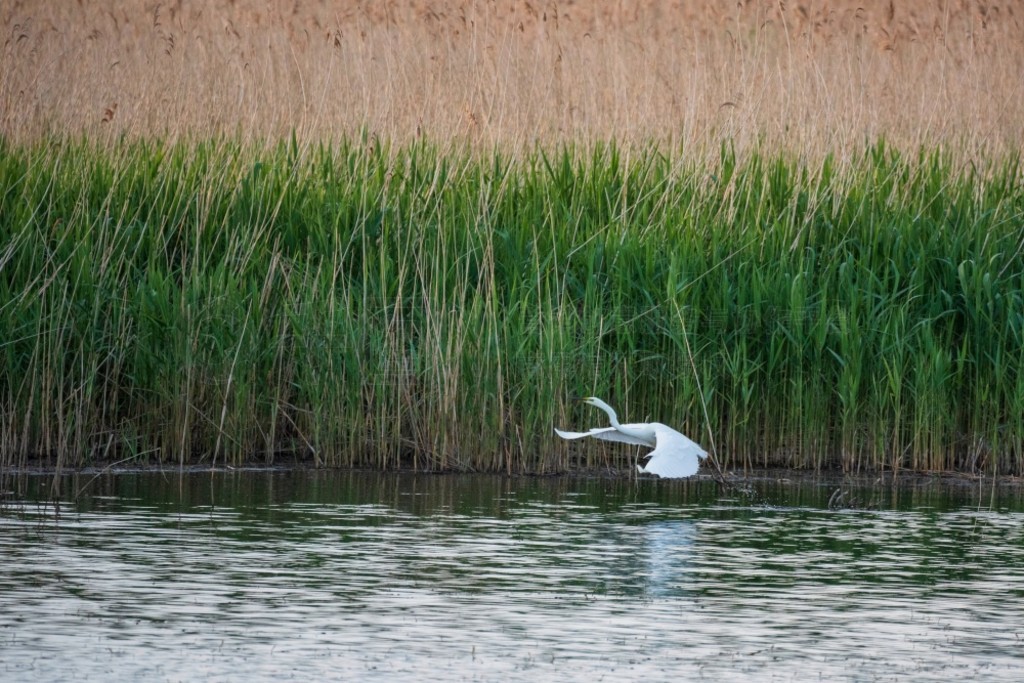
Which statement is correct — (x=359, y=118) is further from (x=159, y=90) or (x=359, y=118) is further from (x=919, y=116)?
(x=919, y=116)

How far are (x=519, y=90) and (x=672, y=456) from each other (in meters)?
4.22

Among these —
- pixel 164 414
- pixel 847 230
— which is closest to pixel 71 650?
pixel 164 414

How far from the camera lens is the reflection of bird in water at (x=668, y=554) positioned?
5.77 meters

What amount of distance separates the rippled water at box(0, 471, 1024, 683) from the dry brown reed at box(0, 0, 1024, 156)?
10.7 ft

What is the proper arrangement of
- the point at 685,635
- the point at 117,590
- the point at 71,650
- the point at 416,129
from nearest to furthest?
the point at 71,650
the point at 685,635
the point at 117,590
the point at 416,129

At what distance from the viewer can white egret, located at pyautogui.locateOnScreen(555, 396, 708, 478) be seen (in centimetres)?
735

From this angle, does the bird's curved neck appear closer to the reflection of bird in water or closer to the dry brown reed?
the reflection of bird in water

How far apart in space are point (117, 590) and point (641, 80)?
22.5 feet

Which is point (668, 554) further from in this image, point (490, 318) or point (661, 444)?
point (490, 318)

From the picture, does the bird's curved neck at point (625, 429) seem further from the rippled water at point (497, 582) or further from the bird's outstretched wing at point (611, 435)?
the rippled water at point (497, 582)

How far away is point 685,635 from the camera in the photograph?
5.04 meters

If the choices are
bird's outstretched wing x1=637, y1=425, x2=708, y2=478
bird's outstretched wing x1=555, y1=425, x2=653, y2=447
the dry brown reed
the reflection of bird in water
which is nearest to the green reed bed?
bird's outstretched wing x1=555, y1=425, x2=653, y2=447

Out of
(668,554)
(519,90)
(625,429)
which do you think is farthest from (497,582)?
(519,90)

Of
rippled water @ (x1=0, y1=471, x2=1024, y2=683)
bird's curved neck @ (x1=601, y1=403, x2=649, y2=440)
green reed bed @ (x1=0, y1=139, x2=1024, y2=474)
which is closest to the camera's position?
rippled water @ (x1=0, y1=471, x2=1024, y2=683)
